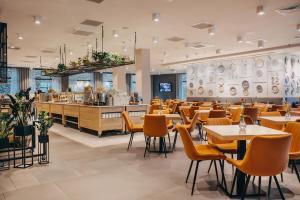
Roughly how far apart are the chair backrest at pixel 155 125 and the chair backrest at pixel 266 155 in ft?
8.64

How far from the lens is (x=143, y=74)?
38.0 ft

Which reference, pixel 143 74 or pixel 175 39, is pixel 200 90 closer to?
pixel 143 74

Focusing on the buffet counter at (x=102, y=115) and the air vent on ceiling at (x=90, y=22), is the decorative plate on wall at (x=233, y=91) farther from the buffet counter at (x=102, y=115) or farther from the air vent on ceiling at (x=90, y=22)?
the air vent on ceiling at (x=90, y=22)

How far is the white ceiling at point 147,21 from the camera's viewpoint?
242 inches

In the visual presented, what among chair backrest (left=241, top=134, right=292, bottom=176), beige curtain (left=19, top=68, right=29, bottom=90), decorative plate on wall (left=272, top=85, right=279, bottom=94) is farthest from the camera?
beige curtain (left=19, top=68, right=29, bottom=90)

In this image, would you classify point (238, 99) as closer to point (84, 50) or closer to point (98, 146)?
point (84, 50)

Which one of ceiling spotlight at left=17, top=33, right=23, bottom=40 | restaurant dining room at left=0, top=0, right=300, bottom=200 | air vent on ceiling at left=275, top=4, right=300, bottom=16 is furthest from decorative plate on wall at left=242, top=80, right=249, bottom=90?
ceiling spotlight at left=17, top=33, right=23, bottom=40

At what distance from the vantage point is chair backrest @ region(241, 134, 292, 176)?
2.71 m

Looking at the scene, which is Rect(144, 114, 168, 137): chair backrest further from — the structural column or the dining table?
the structural column

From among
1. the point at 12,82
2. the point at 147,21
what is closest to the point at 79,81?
the point at 12,82

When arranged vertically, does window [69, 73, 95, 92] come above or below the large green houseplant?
above

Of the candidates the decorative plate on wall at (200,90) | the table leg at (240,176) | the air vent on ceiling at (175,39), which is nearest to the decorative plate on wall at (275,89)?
the decorative plate on wall at (200,90)

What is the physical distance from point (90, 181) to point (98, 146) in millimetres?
2644

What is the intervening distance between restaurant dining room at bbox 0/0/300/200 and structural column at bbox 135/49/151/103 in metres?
0.05
